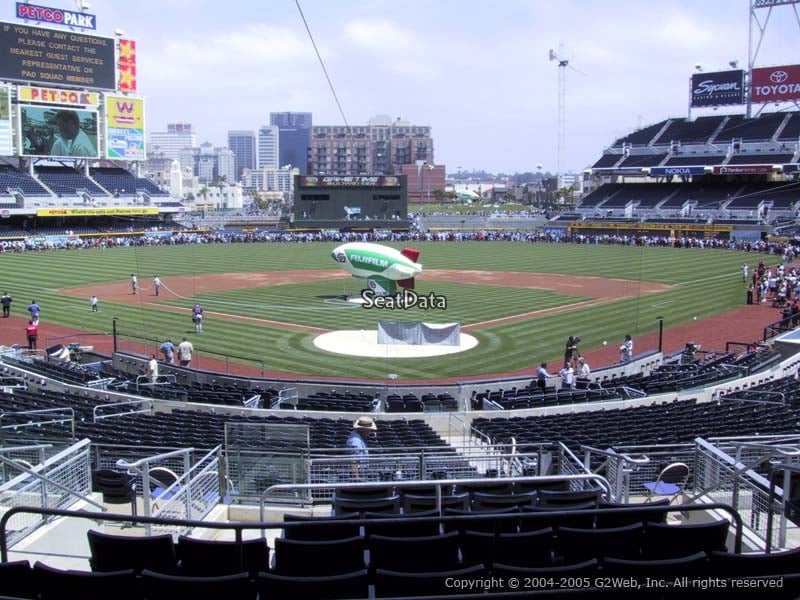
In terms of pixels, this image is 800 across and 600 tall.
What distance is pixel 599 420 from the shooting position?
49.2ft

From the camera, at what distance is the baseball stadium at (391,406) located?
4.99 metres

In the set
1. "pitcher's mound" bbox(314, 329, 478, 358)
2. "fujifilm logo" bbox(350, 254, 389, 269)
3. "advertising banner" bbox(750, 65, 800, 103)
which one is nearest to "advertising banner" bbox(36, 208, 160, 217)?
"pitcher's mound" bbox(314, 329, 478, 358)

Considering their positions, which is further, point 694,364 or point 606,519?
point 694,364

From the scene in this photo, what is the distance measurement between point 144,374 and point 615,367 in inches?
609

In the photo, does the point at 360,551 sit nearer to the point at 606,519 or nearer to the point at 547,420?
the point at 606,519

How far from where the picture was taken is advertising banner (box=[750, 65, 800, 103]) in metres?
81.8

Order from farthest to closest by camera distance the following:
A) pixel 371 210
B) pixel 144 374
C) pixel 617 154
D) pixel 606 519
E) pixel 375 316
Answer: pixel 617 154 < pixel 371 210 < pixel 375 316 < pixel 144 374 < pixel 606 519

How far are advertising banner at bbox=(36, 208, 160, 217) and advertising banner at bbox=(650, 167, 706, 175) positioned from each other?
62911 millimetres

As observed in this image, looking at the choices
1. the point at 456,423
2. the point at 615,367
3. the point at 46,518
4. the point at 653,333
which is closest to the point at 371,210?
the point at 653,333

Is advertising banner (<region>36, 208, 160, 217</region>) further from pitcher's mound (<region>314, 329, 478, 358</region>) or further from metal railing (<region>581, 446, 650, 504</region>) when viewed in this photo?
metal railing (<region>581, 446, 650, 504</region>)

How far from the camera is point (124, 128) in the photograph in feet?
289

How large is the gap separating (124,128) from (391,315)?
72345 mm

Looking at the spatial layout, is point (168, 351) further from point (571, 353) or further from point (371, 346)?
point (571, 353)
